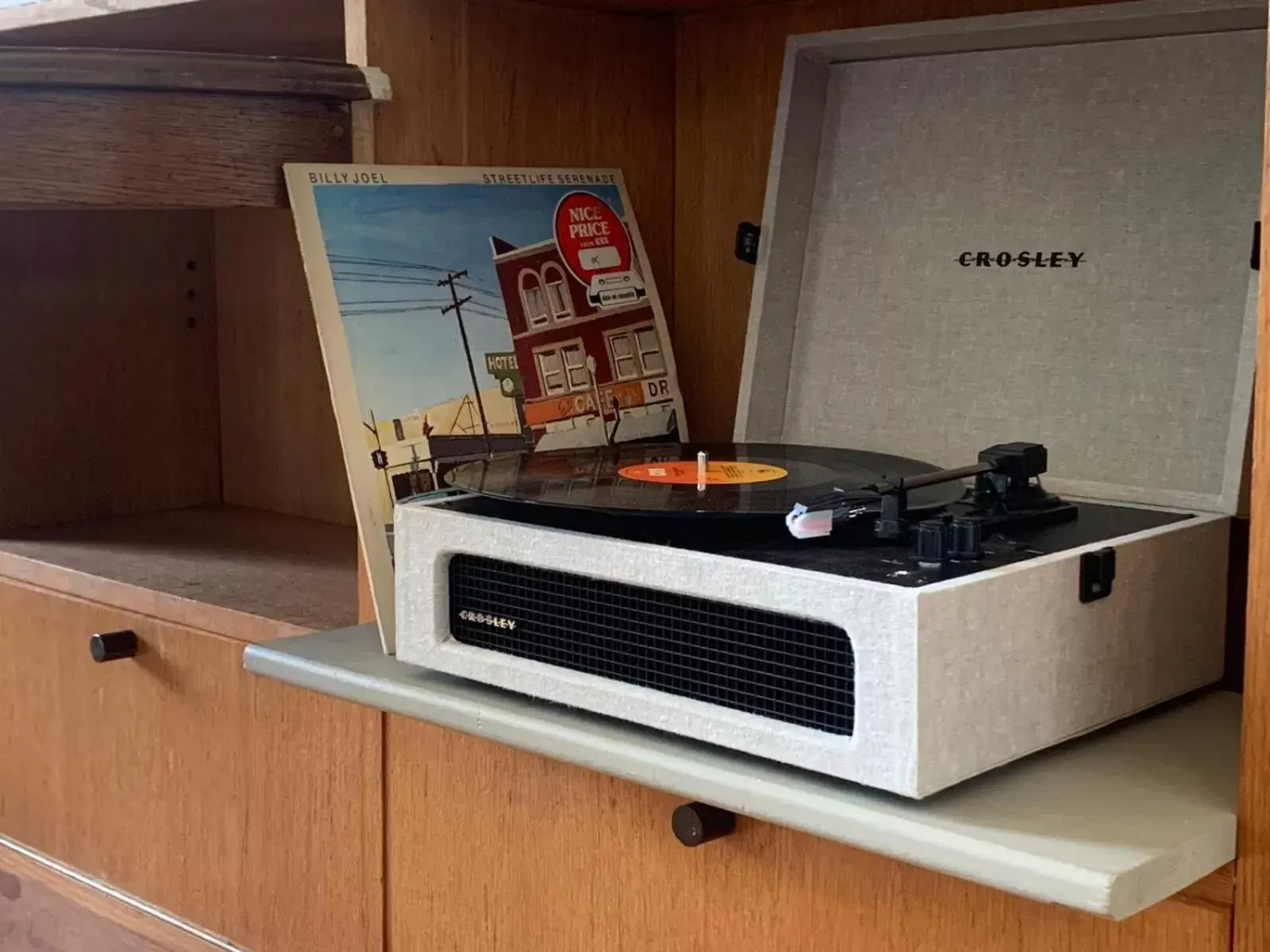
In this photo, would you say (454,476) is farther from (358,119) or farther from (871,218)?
(871,218)

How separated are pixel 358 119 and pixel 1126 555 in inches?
24.9

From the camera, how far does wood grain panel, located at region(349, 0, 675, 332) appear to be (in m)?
1.12

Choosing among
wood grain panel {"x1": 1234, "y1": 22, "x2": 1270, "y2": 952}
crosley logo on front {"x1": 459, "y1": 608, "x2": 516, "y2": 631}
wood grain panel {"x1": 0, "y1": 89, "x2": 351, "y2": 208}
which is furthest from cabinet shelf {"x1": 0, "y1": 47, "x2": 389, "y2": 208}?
wood grain panel {"x1": 1234, "y1": 22, "x2": 1270, "y2": 952}

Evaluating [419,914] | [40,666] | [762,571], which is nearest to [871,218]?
[762,571]

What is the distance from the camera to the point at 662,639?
80 cm

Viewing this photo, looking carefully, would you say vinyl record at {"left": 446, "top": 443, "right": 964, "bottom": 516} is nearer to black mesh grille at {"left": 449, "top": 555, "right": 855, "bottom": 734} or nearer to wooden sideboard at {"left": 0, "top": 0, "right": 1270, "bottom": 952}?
black mesh grille at {"left": 449, "top": 555, "right": 855, "bottom": 734}

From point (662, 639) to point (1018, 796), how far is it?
196 millimetres

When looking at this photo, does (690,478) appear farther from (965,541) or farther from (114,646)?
(114,646)

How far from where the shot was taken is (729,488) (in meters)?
0.90

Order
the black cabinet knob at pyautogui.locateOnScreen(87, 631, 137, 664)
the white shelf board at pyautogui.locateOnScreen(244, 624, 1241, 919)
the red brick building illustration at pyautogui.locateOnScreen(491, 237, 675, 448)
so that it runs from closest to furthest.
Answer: the white shelf board at pyautogui.locateOnScreen(244, 624, 1241, 919) → the red brick building illustration at pyautogui.locateOnScreen(491, 237, 675, 448) → the black cabinet knob at pyautogui.locateOnScreen(87, 631, 137, 664)

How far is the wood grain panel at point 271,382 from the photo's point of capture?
167 cm

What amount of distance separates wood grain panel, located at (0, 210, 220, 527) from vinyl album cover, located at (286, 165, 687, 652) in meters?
0.66

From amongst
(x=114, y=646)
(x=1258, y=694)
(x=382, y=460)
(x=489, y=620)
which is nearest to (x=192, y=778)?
(x=114, y=646)

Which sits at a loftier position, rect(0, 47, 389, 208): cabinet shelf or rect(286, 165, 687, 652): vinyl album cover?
rect(0, 47, 389, 208): cabinet shelf
